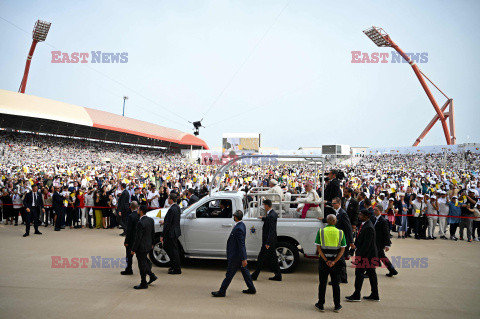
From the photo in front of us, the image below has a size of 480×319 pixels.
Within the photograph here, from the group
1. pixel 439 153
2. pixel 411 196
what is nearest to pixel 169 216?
pixel 411 196

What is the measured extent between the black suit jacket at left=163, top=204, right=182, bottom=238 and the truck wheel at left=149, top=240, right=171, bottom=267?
2.69 feet

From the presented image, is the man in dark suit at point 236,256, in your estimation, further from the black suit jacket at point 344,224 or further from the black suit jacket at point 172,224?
the black suit jacket at point 344,224

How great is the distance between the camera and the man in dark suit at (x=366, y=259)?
5438 millimetres

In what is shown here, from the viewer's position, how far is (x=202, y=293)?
19.1ft

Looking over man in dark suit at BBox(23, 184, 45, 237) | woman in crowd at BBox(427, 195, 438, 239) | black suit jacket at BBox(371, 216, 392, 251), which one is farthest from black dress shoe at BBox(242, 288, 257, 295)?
woman in crowd at BBox(427, 195, 438, 239)

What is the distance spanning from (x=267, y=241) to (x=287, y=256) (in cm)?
106

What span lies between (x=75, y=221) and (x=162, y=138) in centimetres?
4226

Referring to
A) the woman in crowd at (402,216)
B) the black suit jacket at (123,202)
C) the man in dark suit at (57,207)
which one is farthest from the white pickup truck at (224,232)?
the man in dark suit at (57,207)

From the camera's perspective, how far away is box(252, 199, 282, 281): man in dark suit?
256 inches

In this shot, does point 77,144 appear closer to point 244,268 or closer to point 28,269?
point 28,269

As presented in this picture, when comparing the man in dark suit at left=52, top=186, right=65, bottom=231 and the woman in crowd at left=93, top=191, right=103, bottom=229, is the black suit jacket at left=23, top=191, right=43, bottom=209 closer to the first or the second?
the man in dark suit at left=52, top=186, right=65, bottom=231

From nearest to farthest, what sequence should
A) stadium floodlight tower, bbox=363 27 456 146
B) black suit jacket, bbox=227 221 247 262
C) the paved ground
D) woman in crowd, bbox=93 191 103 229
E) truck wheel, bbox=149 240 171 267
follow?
the paved ground
black suit jacket, bbox=227 221 247 262
truck wheel, bbox=149 240 171 267
woman in crowd, bbox=93 191 103 229
stadium floodlight tower, bbox=363 27 456 146

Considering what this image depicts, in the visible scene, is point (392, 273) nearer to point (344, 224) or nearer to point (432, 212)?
point (344, 224)

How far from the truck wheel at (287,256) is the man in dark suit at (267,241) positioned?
17.8 inches
